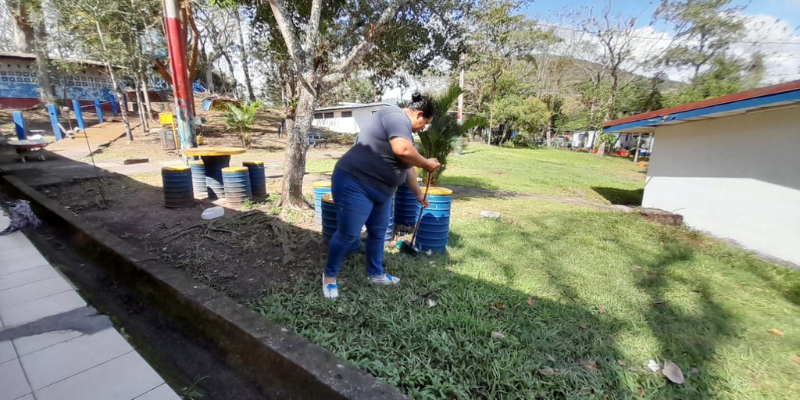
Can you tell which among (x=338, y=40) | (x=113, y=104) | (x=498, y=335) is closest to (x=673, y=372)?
(x=498, y=335)

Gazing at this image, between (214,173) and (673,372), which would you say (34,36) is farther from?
(673,372)

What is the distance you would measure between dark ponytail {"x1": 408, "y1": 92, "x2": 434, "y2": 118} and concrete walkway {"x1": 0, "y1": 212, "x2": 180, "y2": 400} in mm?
2409

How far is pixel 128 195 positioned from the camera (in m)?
5.88

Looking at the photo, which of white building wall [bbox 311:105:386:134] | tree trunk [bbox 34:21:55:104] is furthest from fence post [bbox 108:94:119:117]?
white building wall [bbox 311:105:386:134]

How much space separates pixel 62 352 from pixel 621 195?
1136 centimetres

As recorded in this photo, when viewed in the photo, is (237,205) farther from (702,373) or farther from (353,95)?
(353,95)

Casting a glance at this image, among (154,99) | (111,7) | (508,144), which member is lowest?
(508,144)

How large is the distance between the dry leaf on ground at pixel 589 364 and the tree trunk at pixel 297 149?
13.4 ft

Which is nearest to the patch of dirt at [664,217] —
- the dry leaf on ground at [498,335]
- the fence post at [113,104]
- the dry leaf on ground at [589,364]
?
the dry leaf on ground at [589,364]

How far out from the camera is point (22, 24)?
18.0 m

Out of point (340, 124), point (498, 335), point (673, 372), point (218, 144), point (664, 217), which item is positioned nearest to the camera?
point (673, 372)

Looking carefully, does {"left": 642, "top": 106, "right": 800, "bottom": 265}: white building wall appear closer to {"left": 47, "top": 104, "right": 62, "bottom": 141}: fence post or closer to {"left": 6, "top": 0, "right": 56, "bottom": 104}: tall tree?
{"left": 47, "top": 104, "right": 62, "bottom": 141}: fence post

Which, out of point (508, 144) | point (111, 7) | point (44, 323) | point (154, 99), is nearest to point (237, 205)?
point (44, 323)

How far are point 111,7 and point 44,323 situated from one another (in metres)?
13.3
